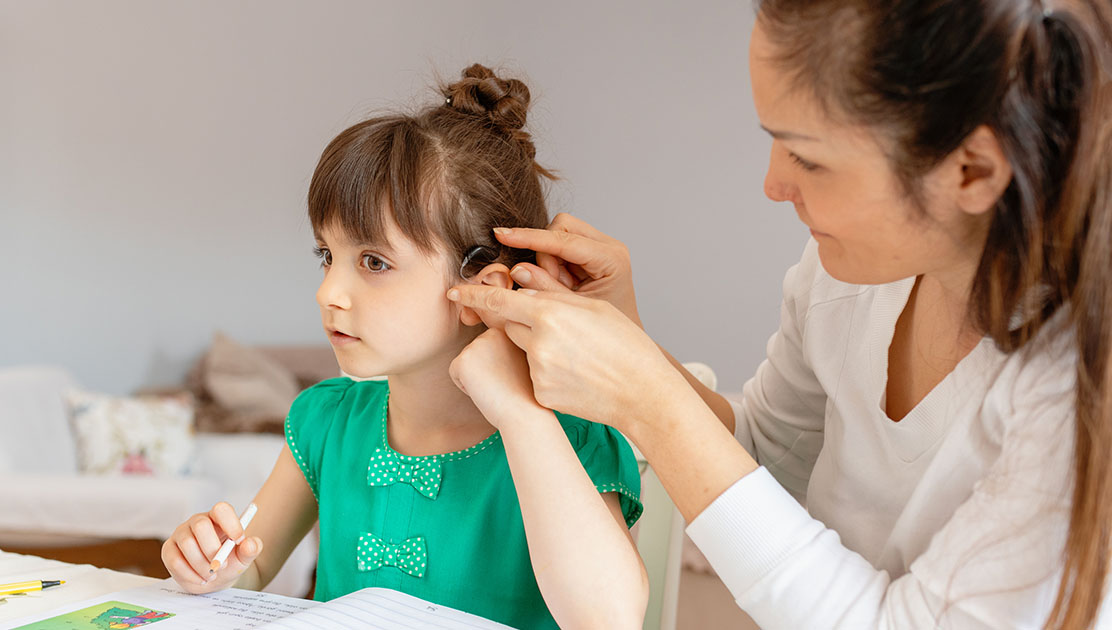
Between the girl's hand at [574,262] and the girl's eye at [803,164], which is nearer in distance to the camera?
the girl's eye at [803,164]

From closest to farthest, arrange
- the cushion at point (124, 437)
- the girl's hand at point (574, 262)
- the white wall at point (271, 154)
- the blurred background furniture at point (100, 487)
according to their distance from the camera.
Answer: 1. the girl's hand at point (574, 262)
2. the blurred background furniture at point (100, 487)
3. the cushion at point (124, 437)
4. the white wall at point (271, 154)

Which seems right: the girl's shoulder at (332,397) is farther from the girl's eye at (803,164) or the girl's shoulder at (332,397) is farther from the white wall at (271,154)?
the white wall at (271,154)

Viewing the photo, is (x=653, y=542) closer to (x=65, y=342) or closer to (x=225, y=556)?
(x=225, y=556)

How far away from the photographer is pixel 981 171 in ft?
2.33

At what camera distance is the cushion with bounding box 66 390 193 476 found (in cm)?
325

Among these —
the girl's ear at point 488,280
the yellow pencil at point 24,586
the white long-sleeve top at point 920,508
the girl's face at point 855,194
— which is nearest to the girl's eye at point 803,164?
the girl's face at point 855,194

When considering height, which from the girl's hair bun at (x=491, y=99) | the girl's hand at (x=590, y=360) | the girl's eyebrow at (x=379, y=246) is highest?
the girl's hair bun at (x=491, y=99)

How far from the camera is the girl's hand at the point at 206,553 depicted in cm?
86

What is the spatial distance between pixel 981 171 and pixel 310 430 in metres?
0.81

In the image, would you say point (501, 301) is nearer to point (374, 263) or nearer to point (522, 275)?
point (522, 275)

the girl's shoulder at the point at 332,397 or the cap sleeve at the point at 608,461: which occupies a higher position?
the girl's shoulder at the point at 332,397

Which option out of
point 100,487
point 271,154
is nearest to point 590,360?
point 100,487

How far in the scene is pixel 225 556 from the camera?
84 centimetres

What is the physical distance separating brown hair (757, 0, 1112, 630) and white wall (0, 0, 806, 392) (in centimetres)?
296
